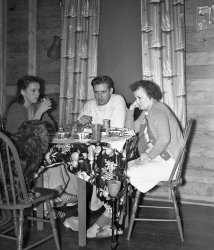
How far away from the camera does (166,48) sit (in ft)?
11.2

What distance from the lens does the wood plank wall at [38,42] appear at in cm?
411

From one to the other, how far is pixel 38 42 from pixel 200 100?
2.11 m

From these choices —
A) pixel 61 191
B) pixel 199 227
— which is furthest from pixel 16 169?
pixel 199 227

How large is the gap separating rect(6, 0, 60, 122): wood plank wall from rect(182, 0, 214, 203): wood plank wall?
159 centimetres

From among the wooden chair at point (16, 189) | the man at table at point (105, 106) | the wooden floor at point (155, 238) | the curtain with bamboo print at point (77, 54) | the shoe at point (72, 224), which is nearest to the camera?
the wooden chair at point (16, 189)

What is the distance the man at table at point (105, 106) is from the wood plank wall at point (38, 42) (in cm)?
99

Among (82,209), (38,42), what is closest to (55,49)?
(38,42)

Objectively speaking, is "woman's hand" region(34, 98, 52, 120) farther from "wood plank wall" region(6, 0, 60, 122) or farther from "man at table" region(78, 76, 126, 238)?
"wood plank wall" region(6, 0, 60, 122)

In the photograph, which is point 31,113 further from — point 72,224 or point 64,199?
point 72,224

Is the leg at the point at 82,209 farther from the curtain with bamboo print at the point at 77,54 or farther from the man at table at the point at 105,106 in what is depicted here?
the curtain with bamboo print at the point at 77,54

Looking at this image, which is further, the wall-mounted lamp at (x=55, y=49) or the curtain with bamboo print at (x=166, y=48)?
the wall-mounted lamp at (x=55, y=49)

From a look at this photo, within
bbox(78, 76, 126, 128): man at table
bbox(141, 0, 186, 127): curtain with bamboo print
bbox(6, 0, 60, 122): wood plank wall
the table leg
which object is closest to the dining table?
the table leg

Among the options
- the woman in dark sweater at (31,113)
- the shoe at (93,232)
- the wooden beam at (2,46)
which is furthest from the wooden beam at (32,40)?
the shoe at (93,232)

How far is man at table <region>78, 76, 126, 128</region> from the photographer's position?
3135 mm
